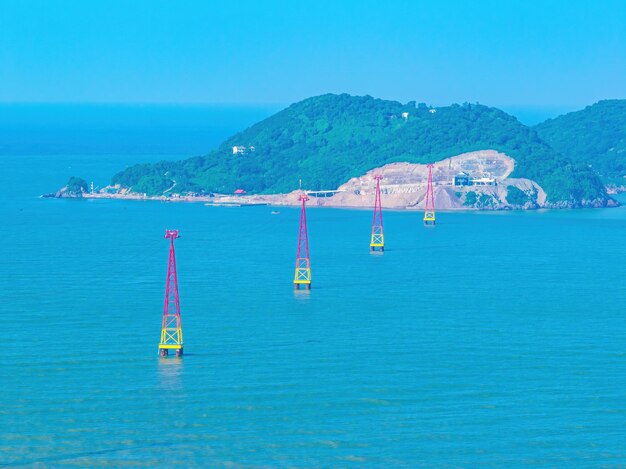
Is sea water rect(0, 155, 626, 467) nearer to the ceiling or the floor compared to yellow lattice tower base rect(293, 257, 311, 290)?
nearer to the floor

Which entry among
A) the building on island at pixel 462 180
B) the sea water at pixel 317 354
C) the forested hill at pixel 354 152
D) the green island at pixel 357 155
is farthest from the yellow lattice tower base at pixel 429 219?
the forested hill at pixel 354 152

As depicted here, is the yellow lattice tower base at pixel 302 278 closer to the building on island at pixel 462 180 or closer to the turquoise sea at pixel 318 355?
the turquoise sea at pixel 318 355

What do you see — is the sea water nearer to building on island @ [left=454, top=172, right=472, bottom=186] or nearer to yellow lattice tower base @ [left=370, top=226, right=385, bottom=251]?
yellow lattice tower base @ [left=370, top=226, right=385, bottom=251]

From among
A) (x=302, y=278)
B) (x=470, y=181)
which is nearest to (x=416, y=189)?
(x=470, y=181)

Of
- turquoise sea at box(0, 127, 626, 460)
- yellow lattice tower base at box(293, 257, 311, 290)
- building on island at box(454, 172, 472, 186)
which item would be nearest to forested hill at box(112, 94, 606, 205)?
building on island at box(454, 172, 472, 186)

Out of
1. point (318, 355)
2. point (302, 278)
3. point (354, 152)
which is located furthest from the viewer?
point (354, 152)

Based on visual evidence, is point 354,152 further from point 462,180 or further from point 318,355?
point 318,355

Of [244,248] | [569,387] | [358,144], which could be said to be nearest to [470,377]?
[569,387]
